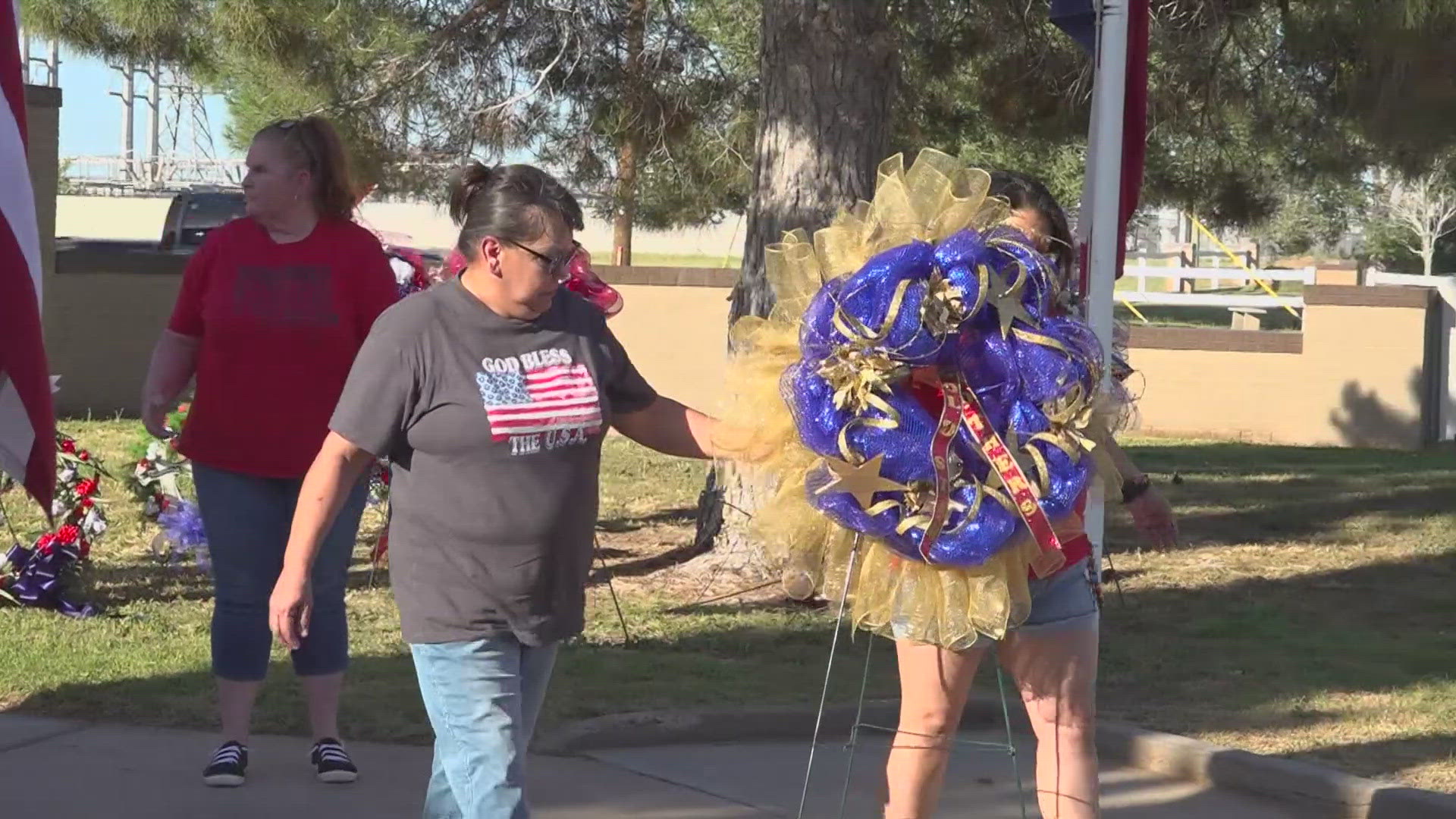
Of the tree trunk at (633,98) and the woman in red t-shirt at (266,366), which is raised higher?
the tree trunk at (633,98)

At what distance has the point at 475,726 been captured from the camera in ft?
11.7

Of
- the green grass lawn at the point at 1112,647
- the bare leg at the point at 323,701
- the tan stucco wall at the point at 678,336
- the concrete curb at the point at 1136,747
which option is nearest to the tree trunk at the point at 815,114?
the green grass lawn at the point at 1112,647

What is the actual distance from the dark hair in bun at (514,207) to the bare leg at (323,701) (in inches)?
71.3

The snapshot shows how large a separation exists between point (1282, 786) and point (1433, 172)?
8066mm

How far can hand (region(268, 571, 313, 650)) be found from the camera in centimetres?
361

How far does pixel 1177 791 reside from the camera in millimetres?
5629

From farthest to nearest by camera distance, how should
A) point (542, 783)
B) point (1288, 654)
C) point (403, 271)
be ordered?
point (403, 271)
point (1288, 654)
point (542, 783)

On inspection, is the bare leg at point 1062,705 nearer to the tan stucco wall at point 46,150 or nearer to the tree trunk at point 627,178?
the tree trunk at point 627,178

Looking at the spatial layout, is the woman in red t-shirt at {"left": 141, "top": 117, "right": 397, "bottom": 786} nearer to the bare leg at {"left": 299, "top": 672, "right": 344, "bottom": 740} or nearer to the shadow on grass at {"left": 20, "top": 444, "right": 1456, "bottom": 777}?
the bare leg at {"left": 299, "top": 672, "right": 344, "bottom": 740}

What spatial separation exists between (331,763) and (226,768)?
0.28 meters

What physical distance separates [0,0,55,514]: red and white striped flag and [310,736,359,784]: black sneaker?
134 centimetres

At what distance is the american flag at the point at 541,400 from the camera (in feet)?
11.7

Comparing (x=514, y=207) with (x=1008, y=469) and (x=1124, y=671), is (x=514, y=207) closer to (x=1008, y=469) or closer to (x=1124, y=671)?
(x=1008, y=469)

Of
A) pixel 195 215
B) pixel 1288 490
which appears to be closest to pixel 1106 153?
pixel 1288 490
